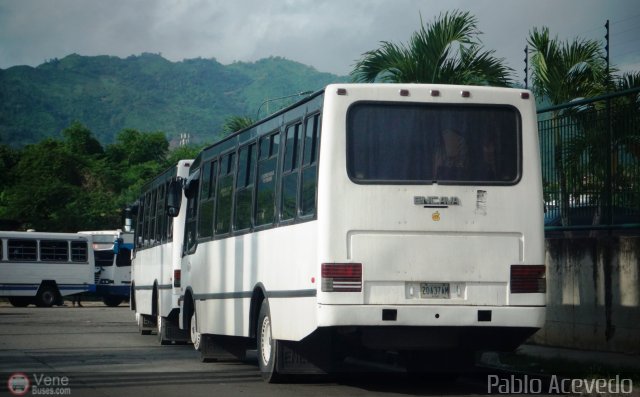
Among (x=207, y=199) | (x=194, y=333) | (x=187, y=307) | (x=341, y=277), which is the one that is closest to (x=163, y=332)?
(x=187, y=307)

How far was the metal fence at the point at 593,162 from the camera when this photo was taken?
16250 mm

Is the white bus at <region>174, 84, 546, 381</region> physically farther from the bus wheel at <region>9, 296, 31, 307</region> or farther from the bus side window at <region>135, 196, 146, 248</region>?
the bus wheel at <region>9, 296, 31, 307</region>

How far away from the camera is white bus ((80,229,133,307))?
5403 cm

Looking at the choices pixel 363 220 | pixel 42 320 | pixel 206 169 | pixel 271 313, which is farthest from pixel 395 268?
pixel 42 320

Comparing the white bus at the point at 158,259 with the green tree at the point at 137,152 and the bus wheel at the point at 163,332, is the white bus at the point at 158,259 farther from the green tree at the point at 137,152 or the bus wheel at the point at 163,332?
the green tree at the point at 137,152

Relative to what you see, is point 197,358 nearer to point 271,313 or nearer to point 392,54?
point 271,313

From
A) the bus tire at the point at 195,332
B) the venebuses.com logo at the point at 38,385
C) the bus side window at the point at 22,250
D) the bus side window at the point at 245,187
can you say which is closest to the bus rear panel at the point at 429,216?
the venebuses.com logo at the point at 38,385

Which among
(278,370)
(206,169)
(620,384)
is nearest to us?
(620,384)

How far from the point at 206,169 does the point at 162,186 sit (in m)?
6.43

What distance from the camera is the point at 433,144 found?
1252cm

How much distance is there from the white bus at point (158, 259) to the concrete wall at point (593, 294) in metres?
6.47

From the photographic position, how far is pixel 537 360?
1591 cm

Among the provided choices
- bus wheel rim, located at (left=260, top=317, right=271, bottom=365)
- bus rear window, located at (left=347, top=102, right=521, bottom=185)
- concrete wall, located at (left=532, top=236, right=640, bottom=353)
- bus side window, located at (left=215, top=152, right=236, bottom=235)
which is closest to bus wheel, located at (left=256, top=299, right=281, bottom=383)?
bus wheel rim, located at (left=260, top=317, right=271, bottom=365)

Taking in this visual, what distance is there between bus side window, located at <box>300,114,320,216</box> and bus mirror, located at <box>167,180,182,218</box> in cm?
795
